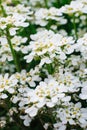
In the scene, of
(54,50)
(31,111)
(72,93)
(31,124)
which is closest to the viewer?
(31,111)

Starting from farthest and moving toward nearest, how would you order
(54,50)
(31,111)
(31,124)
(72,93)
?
(31,124) < (72,93) < (54,50) < (31,111)

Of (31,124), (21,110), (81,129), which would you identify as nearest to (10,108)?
(21,110)

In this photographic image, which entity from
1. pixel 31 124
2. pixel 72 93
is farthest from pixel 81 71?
pixel 31 124

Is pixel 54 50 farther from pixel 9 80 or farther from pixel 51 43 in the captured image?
pixel 9 80

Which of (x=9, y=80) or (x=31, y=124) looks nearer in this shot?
(x=9, y=80)

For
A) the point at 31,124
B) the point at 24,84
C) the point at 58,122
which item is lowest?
the point at 31,124

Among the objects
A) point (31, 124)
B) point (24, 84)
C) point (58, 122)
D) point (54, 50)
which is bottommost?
point (31, 124)

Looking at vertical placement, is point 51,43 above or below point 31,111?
above

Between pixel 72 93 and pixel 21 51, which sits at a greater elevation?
pixel 21 51

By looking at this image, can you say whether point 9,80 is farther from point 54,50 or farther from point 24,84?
point 54,50
